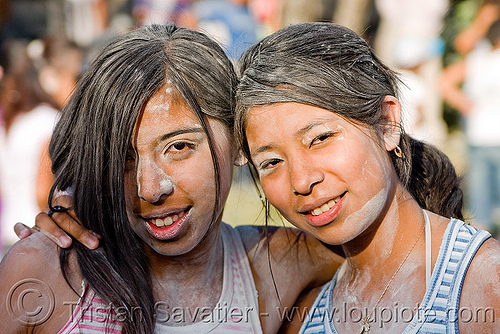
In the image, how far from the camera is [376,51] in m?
4.46

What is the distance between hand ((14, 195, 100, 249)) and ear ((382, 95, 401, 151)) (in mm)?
1043

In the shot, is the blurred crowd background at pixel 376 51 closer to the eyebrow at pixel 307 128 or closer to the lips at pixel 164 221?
the lips at pixel 164 221

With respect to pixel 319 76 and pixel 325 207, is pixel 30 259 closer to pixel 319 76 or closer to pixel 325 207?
pixel 325 207

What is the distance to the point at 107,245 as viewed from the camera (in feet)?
6.54

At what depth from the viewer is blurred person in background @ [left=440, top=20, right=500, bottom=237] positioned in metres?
5.01

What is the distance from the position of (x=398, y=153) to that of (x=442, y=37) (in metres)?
4.78

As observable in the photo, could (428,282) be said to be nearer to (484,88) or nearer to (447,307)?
(447,307)

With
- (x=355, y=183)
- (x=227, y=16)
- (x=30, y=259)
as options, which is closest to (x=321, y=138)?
(x=355, y=183)

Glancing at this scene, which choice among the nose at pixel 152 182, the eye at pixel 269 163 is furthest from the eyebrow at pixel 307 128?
the nose at pixel 152 182

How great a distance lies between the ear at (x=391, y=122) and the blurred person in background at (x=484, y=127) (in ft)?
10.8

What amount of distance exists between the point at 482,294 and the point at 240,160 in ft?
3.06

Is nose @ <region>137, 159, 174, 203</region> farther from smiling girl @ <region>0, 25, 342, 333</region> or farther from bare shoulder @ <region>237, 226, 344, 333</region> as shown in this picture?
bare shoulder @ <region>237, 226, 344, 333</region>

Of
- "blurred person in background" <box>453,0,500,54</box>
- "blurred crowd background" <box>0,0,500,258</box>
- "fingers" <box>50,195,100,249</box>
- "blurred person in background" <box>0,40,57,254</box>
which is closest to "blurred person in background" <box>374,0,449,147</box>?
"blurred crowd background" <box>0,0,500,258</box>

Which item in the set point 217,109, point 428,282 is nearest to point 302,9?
point 217,109
